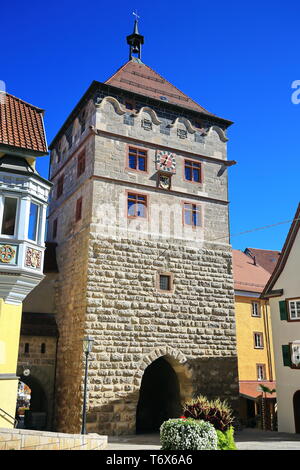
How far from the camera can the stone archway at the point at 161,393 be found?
2064cm

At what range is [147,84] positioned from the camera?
79.9 feet

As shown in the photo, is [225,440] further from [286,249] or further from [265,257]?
[265,257]

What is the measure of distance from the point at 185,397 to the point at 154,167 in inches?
409

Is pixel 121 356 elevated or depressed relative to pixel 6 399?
elevated

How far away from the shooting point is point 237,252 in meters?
35.6

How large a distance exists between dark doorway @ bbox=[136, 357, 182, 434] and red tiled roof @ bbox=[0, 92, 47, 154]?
1150 cm

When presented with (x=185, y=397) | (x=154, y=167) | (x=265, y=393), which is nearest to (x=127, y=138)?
(x=154, y=167)

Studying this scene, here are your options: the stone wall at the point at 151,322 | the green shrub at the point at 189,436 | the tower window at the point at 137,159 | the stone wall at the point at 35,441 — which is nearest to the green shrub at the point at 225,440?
the green shrub at the point at 189,436

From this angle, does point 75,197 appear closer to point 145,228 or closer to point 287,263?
point 145,228

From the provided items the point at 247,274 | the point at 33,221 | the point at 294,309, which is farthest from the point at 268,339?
the point at 33,221

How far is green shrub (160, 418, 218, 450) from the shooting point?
442 inches

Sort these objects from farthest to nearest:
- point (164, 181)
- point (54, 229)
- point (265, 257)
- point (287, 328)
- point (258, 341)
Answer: point (265, 257), point (258, 341), point (54, 229), point (164, 181), point (287, 328)

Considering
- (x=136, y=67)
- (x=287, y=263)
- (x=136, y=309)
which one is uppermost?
(x=136, y=67)

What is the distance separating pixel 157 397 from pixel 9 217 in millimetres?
12669
